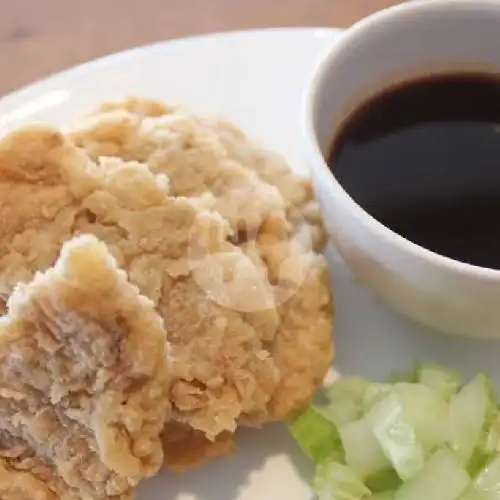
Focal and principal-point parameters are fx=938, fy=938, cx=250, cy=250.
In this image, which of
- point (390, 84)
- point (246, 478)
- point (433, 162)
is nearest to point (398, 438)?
point (246, 478)

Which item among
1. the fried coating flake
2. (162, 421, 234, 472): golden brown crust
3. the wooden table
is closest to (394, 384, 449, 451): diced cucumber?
the fried coating flake

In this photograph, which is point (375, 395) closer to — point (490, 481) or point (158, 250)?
point (490, 481)

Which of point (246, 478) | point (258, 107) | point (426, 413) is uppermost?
point (258, 107)

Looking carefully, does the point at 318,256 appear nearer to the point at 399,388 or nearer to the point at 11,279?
the point at 399,388

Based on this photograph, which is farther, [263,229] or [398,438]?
[263,229]

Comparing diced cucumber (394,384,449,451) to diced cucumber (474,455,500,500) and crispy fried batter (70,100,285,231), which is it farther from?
crispy fried batter (70,100,285,231)
